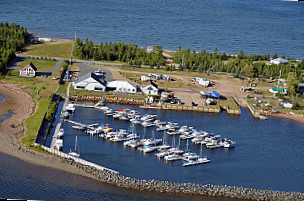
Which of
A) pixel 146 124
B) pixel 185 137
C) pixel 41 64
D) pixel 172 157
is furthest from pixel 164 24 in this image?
pixel 172 157

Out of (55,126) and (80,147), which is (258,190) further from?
(55,126)

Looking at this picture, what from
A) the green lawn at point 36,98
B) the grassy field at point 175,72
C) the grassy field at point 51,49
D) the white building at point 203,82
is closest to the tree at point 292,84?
the grassy field at point 175,72

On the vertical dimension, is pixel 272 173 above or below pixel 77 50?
below

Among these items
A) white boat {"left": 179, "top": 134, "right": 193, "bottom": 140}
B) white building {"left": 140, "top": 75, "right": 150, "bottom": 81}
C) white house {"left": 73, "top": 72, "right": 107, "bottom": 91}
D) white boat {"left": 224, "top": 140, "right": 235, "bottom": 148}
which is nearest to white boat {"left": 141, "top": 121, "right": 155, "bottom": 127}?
white boat {"left": 179, "top": 134, "right": 193, "bottom": 140}

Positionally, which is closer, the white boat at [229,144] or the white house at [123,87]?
the white boat at [229,144]

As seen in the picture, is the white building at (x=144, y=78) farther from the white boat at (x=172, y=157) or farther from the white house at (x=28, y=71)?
the white boat at (x=172, y=157)

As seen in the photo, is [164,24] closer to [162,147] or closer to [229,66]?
[229,66]

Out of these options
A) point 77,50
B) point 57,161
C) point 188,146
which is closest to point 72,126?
point 57,161
